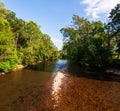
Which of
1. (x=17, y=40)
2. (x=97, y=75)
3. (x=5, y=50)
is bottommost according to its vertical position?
(x=97, y=75)

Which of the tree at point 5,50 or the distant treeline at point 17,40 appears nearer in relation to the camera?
the tree at point 5,50

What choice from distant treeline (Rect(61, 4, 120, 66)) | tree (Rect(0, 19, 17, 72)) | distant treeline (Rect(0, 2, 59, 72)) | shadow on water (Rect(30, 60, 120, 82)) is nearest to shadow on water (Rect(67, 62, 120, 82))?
shadow on water (Rect(30, 60, 120, 82))

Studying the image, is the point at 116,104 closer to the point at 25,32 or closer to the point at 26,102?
the point at 26,102

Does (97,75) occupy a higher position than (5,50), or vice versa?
(5,50)

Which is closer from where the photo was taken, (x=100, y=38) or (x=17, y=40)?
(x=100, y=38)

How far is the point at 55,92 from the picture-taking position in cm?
2395

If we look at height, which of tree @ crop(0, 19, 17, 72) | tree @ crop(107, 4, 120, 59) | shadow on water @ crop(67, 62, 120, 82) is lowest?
shadow on water @ crop(67, 62, 120, 82)

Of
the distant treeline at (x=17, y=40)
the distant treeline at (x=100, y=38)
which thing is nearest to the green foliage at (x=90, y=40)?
the distant treeline at (x=100, y=38)

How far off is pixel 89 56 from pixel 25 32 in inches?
930

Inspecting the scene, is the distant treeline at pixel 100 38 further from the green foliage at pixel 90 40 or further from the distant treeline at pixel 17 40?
the distant treeline at pixel 17 40

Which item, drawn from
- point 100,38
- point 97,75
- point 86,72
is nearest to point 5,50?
point 97,75

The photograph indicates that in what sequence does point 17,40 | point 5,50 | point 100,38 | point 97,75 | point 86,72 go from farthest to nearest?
point 17,40
point 100,38
point 86,72
point 97,75
point 5,50

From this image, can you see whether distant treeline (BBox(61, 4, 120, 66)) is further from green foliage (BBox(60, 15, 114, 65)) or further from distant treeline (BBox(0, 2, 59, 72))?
distant treeline (BBox(0, 2, 59, 72))

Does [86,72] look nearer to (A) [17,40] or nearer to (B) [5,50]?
(B) [5,50]
